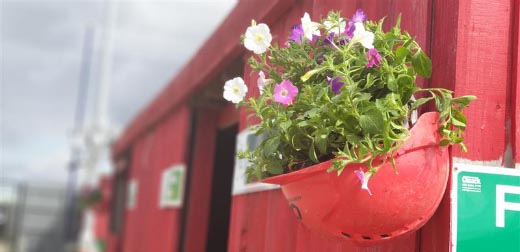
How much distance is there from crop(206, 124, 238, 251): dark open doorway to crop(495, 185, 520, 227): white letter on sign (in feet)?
11.4

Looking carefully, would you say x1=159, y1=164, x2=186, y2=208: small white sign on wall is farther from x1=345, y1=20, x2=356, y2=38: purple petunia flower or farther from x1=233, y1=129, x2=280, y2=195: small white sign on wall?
x1=345, y1=20, x2=356, y2=38: purple petunia flower

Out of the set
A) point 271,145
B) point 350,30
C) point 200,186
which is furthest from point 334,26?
point 200,186

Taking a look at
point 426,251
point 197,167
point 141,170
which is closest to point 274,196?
point 426,251

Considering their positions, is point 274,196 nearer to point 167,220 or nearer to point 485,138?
point 485,138

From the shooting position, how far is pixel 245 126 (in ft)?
11.0

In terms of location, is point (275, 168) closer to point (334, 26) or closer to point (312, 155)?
point (312, 155)

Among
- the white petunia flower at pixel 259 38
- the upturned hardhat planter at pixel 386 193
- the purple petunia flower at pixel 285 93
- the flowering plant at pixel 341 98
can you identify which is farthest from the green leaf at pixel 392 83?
the white petunia flower at pixel 259 38

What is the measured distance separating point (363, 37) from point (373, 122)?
0.23 meters

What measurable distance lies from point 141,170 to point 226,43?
3.77 metres

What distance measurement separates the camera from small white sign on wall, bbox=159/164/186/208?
5219mm

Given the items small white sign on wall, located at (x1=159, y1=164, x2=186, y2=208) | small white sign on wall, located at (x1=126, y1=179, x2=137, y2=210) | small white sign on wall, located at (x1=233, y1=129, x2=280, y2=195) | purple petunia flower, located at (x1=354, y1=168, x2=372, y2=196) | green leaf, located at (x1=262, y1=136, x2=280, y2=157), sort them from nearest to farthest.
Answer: purple petunia flower, located at (x1=354, y1=168, x2=372, y2=196)
green leaf, located at (x1=262, y1=136, x2=280, y2=157)
small white sign on wall, located at (x1=233, y1=129, x2=280, y2=195)
small white sign on wall, located at (x1=159, y1=164, x2=186, y2=208)
small white sign on wall, located at (x1=126, y1=179, x2=137, y2=210)

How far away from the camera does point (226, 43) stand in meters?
3.98

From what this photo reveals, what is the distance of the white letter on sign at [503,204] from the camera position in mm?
1755

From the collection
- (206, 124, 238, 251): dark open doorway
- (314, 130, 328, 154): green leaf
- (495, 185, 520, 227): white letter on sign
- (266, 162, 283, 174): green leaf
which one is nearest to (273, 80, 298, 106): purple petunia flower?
(314, 130, 328, 154): green leaf
